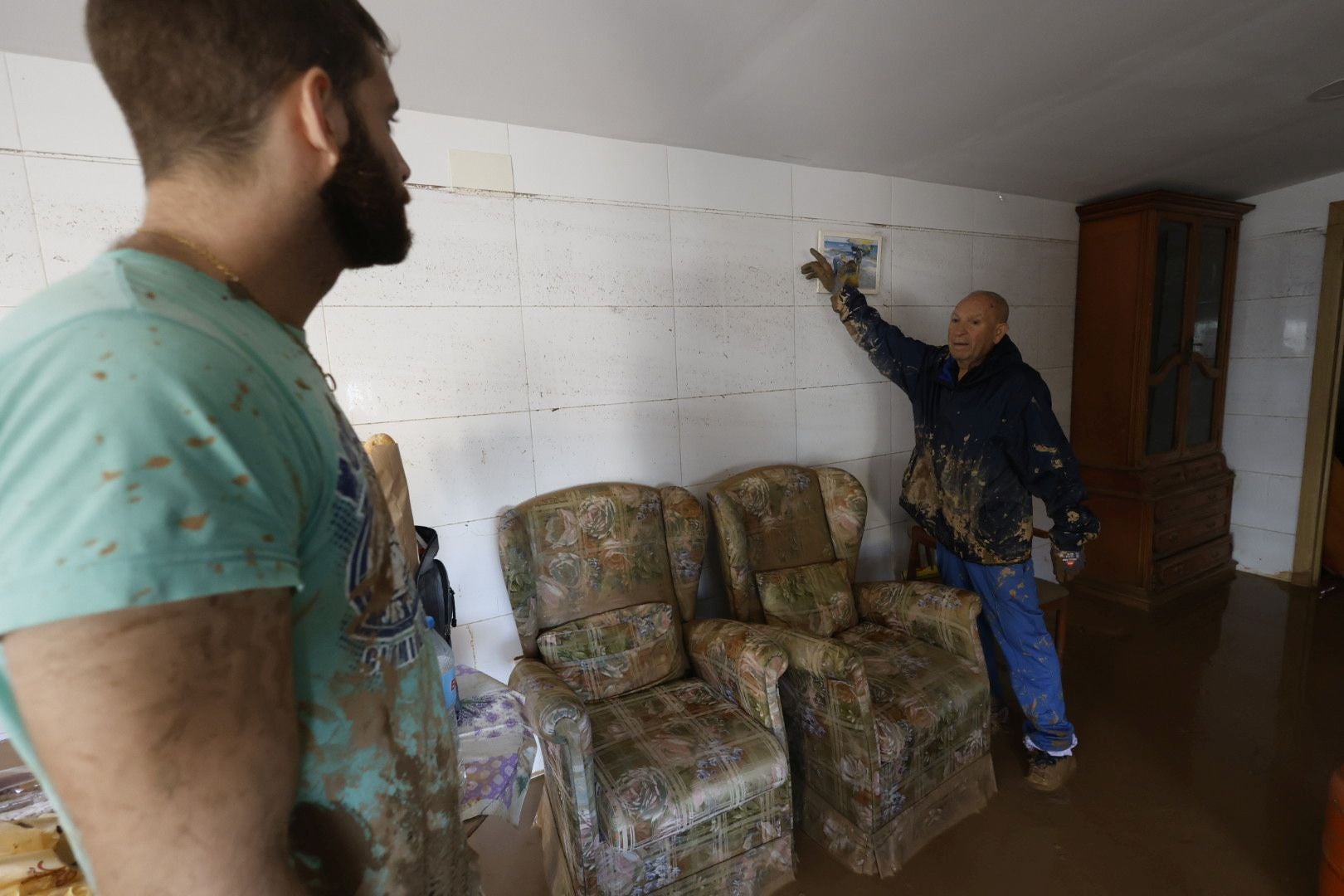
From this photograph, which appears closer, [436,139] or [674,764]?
[674,764]

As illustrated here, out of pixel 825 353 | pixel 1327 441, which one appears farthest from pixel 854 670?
pixel 1327 441

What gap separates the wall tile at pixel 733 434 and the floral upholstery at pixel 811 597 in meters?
0.48

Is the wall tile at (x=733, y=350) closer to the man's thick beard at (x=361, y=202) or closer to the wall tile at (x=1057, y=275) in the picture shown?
the man's thick beard at (x=361, y=202)

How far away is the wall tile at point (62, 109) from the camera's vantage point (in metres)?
1.36

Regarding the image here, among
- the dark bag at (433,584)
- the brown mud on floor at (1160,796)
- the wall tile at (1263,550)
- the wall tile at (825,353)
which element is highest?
the wall tile at (825,353)

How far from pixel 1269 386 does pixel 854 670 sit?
3776 mm

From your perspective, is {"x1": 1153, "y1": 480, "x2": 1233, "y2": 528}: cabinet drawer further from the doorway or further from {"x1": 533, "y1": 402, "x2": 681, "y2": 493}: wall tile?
{"x1": 533, "y1": 402, "x2": 681, "y2": 493}: wall tile

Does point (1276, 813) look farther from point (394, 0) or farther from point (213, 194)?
point (394, 0)

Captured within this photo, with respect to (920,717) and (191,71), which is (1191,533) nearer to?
(920,717)

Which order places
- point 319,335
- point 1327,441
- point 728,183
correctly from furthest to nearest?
point 1327,441 < point 728,183 < point 319,335

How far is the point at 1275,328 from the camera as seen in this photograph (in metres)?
3.45

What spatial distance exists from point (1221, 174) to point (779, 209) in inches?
96.3

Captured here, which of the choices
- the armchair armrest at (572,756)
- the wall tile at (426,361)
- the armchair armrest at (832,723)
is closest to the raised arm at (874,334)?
the armchair armrest at (832,723)

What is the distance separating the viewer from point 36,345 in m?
0.36
